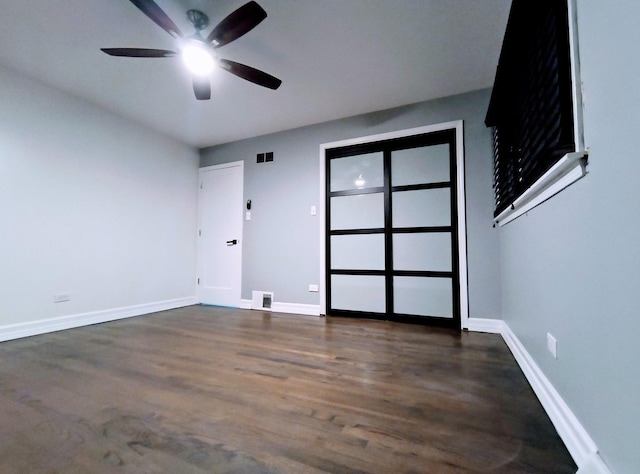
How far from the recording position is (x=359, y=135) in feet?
11.2

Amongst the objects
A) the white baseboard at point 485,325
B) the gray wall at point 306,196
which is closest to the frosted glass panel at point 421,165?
the gray wall at point 306,196

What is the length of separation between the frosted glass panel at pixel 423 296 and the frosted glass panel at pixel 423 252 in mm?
138

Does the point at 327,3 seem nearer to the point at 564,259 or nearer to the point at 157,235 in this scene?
the point at 564,259

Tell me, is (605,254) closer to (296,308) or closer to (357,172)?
(357,172)

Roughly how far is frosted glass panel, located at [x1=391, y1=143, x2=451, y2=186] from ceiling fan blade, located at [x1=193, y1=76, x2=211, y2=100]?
6.83 feet

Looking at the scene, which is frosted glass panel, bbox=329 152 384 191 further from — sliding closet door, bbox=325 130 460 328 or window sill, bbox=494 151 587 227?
window sill, bbox=494 151 587 227

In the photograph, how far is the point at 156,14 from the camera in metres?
1.64

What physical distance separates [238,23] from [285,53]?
2.27 feet

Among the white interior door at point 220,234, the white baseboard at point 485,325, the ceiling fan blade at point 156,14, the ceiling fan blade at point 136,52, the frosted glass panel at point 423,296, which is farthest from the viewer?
the white interior door at point 220,234

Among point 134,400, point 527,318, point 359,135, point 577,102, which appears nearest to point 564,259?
point 577,102

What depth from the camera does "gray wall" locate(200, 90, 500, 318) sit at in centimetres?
279

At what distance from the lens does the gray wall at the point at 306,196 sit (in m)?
2.79

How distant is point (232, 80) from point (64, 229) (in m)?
2.33

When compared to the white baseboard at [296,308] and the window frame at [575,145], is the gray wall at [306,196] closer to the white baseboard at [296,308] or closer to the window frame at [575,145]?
the white baseboard at [296,308]
